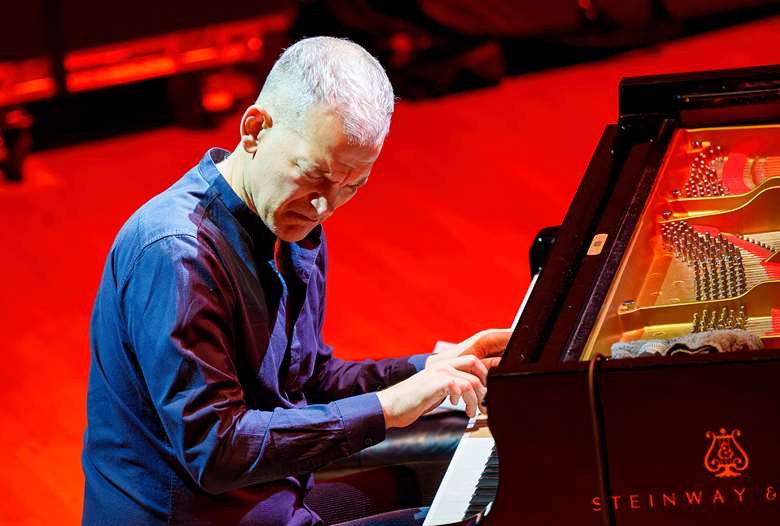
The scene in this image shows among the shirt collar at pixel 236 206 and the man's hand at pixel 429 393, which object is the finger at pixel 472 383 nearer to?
the man's hand at pixel 429 393

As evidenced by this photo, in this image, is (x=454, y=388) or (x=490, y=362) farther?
(x=490, y=362)

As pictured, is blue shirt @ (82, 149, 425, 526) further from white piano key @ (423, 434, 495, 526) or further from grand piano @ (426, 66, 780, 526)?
grand piano @ (426, 66, 780, 526)

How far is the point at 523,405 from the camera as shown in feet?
5.32

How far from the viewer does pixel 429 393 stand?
6.23 ft

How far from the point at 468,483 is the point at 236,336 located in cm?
42

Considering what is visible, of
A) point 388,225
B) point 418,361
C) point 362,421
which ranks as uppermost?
point 388,225

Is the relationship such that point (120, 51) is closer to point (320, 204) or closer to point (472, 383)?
point (320, 204)

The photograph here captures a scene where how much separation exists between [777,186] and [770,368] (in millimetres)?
987

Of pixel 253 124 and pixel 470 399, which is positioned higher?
pixel 253 124

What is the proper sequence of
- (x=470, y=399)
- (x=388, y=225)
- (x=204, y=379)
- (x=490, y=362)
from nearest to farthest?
(x=204, y=379) → (x=470, y=399) → (x=490, y=362) → (x=388, y=225)

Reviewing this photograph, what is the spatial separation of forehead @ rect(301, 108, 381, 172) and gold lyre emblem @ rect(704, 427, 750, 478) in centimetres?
65

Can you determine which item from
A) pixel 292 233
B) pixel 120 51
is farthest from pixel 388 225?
pixel 292 233

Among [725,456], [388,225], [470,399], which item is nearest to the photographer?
[725,456]

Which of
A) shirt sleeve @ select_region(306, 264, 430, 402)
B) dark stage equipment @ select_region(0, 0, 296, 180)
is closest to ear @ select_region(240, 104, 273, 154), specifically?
shirt sleeve @ select_region(306, 264, 430, 402)
